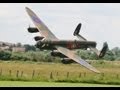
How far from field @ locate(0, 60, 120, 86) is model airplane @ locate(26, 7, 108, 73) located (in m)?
0.34

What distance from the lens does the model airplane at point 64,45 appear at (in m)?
13.0

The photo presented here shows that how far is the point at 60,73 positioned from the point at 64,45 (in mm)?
1203

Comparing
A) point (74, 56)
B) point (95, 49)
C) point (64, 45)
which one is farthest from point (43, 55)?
point (95, 49)

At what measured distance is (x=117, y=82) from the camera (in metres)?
13.4

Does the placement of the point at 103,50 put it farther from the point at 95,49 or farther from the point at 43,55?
the point at 43,55

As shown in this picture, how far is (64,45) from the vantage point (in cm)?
1337

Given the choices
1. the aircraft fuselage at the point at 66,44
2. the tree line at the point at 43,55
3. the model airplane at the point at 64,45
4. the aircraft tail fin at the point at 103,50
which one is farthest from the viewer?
the aircraft fuselage at the point at 66,44

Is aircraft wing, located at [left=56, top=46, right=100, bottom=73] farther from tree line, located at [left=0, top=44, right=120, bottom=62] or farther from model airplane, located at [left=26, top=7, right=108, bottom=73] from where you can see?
tree line, located at [left=0, top=44, right=120, bottom=62]

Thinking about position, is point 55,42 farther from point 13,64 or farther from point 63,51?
point 13,64

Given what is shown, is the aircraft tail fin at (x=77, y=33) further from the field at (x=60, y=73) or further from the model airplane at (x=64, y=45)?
the field at (x=60, y=73)

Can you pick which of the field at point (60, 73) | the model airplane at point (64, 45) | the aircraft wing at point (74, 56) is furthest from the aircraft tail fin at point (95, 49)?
the aircraft wing at point (74, 56)

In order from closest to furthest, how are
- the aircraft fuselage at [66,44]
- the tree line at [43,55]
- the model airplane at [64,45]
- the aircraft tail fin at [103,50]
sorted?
1. the aircraft tail fin at [103,50]
2. the model airplane at [64,45]
3. the tree line at [43,55]
4. the aircraft fuselage at [66,44]

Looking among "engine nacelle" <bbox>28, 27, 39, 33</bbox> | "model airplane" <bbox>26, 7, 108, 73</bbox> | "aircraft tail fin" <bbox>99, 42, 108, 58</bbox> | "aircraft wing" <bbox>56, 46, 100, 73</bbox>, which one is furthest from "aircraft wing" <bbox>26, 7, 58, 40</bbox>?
"aircraft tail fin" <bbox>99, 42, 108, 58</bbox>

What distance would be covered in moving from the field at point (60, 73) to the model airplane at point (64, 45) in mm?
338
